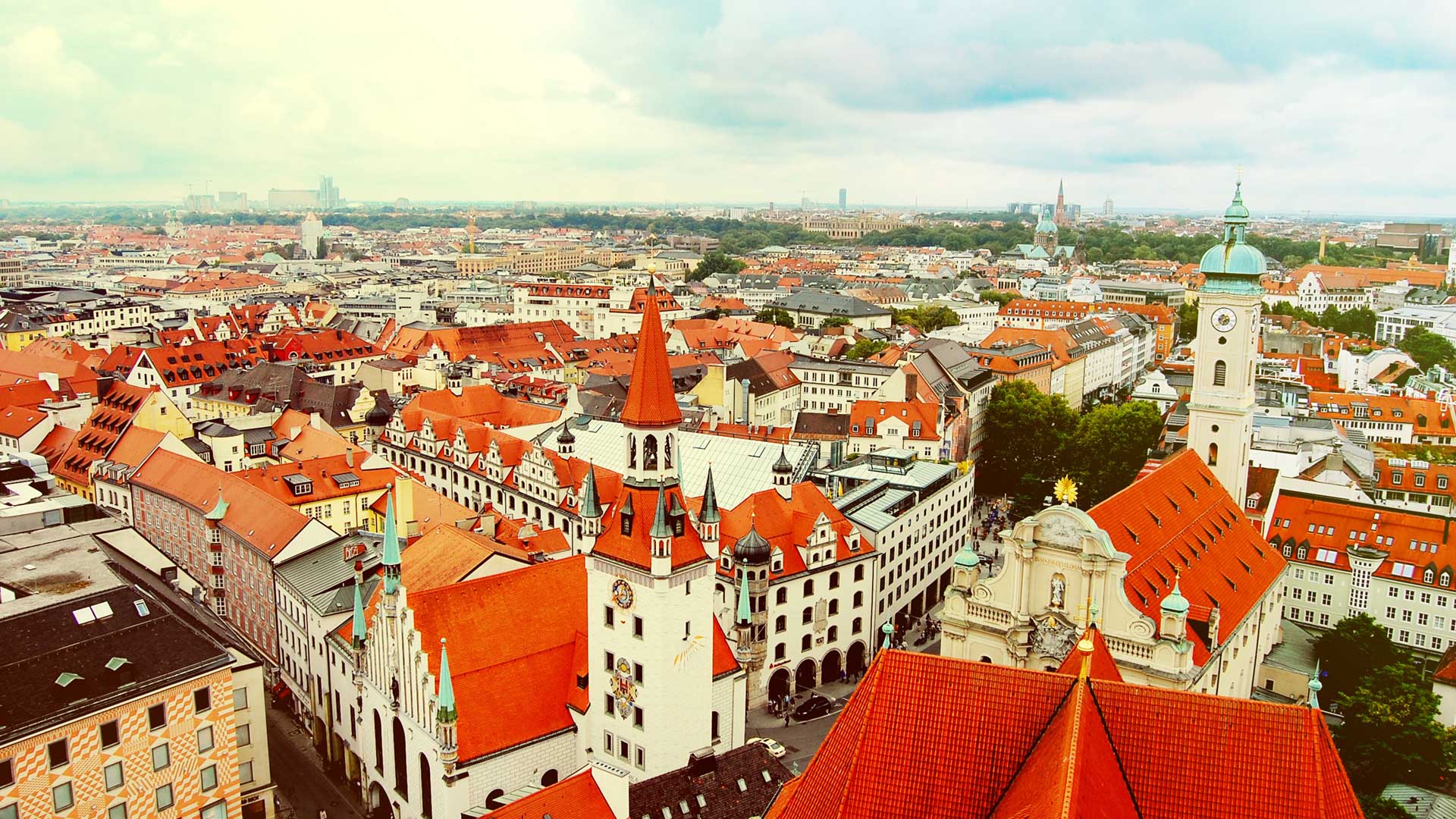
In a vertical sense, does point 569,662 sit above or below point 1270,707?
below

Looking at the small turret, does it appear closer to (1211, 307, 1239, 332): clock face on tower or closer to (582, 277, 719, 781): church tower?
(582, 277, 719, 781): church tower

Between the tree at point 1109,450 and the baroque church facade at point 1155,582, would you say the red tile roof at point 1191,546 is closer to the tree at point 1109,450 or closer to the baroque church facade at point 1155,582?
the baroque church facade at point 1155,582

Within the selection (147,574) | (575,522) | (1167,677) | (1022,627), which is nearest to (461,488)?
(575,522)

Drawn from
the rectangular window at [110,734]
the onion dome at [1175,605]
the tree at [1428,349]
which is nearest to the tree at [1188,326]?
the tree at [1428,349]

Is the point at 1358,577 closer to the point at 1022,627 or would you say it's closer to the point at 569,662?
the point at 1022,627

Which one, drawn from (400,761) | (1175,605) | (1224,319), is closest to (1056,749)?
(1175,605)
